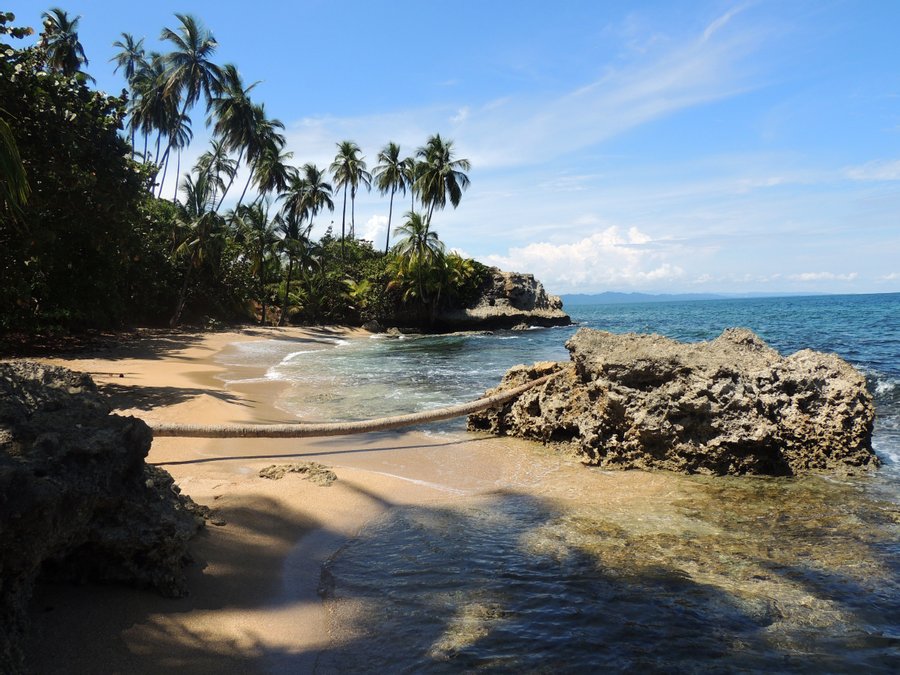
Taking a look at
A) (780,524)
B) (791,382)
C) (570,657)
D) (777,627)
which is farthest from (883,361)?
(570,657)

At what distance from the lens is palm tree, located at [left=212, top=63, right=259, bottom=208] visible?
1510 inches

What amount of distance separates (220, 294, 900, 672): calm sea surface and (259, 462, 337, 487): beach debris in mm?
1023

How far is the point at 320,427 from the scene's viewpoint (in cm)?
743

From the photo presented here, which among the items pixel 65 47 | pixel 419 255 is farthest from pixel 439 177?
pixel 65 47

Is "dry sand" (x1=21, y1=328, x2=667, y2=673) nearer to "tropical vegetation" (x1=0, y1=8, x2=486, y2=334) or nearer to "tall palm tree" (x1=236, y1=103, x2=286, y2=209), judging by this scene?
"tropical vegetation" (x1=0, y1=8, x2=486, y2=334)

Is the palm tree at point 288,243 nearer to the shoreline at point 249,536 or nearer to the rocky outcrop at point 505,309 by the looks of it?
the rocky outcrop at point 505,309

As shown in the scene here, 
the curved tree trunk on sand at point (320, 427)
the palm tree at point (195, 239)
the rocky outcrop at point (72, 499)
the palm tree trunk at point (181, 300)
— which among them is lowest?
the curved tree trunk on sand at point (320, 427)

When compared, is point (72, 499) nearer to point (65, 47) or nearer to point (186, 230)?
point (186, 230)

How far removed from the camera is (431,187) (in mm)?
45156

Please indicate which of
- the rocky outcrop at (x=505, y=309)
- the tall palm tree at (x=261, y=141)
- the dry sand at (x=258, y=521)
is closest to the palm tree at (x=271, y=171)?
the tall palm tree at (x=261, y=141)

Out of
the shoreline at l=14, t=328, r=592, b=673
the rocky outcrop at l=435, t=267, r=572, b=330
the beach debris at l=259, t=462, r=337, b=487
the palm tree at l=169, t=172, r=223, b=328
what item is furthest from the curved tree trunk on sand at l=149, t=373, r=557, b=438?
the rocky outcrop at l=435, t=267, r=572, b=330

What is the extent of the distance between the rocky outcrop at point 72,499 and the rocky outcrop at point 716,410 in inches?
198

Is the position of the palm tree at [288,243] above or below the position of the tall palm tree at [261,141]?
below

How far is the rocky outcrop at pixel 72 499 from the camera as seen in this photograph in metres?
2.34
